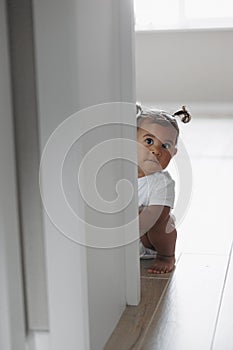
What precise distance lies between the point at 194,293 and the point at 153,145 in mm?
450

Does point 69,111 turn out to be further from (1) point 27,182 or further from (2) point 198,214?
(2) point 198,214

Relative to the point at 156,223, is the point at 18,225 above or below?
above

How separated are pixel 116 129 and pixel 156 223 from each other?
48 centimetres

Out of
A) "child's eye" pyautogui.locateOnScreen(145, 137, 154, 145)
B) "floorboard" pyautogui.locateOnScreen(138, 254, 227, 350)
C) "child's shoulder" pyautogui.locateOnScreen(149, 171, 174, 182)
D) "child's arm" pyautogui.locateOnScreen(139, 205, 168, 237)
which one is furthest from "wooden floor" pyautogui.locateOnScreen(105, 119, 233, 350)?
"child's eye" pyautogui.locateOnScreen(145, 137, 154, 145)

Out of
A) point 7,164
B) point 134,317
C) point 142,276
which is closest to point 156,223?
point 142,276

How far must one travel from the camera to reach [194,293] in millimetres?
1815

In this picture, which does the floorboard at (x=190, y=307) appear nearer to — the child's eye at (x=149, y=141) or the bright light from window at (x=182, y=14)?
the child's eye at (x=149, y=141)

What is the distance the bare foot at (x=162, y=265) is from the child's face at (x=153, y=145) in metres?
0.25

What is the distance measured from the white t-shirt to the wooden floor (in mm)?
183

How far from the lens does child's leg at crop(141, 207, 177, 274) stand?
2.00m

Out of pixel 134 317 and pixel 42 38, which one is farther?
pixel 134 317

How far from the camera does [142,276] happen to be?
1.94 meters

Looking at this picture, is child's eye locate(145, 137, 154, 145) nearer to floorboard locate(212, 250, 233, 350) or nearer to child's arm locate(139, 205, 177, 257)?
child's arm locate(139, 205, 177, 257)

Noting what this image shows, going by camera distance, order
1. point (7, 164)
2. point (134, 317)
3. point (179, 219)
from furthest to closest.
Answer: point (179, 219), point (134, 317), point (7, 164)
